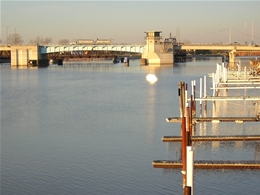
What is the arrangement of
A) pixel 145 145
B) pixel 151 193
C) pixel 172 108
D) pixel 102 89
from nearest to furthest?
pixel 151 193
pixel 145 145
pixel 172 108
pixel 102 89

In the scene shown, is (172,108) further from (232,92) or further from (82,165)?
(82,165)

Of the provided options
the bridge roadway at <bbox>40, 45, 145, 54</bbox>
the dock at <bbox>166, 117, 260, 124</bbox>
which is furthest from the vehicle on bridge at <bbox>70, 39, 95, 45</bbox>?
the dock at <bbox>166, 117, 260, 124</bbox>

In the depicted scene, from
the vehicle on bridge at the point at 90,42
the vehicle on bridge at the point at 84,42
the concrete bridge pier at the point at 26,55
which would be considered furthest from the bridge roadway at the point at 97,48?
the vehicle on bridge at the point at 84,42

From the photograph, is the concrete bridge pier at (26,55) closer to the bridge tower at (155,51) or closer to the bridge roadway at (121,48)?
the bridge roadway at (121,48)

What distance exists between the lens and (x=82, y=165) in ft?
61.6

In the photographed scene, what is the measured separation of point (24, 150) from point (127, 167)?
4903mm

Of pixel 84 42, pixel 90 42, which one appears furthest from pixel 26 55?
pixel 90 42

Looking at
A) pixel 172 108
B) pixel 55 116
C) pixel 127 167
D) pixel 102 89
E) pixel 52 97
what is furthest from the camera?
pixel 102 89

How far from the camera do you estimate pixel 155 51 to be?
107938 mm

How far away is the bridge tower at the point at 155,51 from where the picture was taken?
354 feet

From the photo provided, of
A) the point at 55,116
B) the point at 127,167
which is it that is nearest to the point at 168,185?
the point at 127,167

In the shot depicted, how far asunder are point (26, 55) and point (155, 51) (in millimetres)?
24321

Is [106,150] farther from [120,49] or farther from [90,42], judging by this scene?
[90,42]

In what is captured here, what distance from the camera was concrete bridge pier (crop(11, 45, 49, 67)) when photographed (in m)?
109
